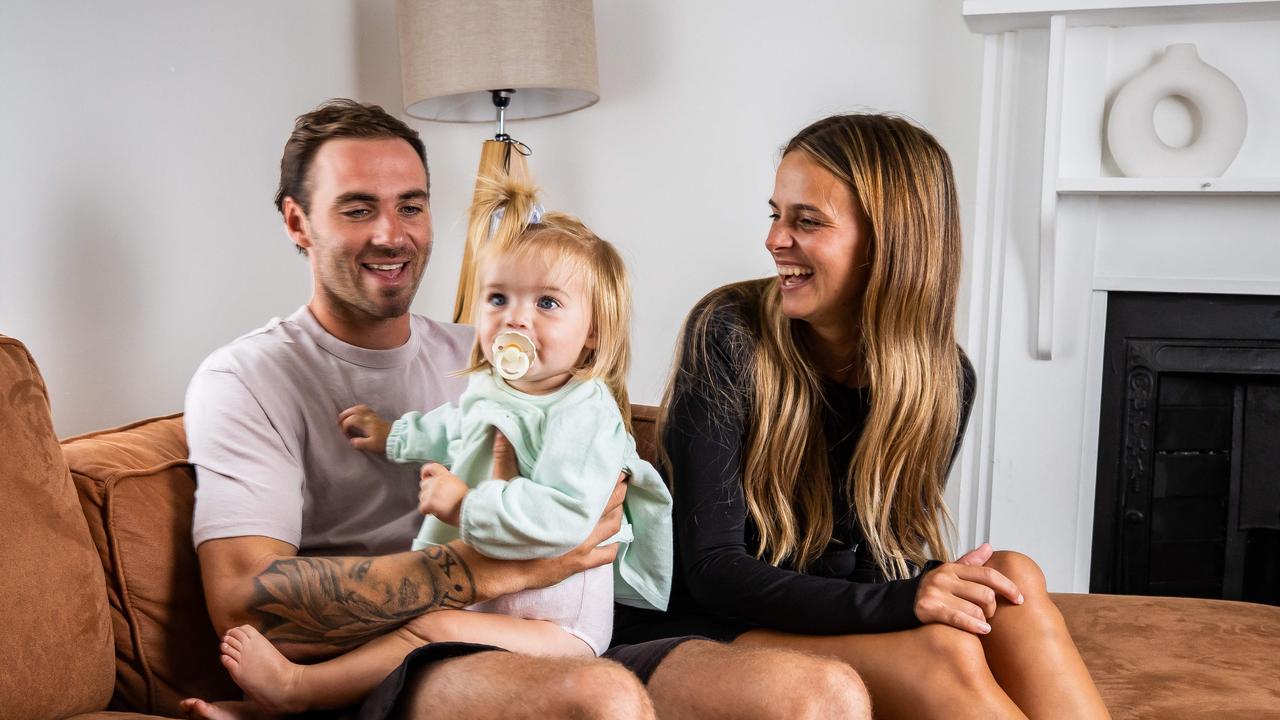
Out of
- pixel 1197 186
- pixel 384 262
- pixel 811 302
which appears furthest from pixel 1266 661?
pixel 384 262

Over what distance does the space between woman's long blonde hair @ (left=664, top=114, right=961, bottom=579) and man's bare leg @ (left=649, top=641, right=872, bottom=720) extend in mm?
251

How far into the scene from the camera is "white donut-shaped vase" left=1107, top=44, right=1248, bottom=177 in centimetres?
215

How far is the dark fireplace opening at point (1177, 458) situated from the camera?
91.0 inches

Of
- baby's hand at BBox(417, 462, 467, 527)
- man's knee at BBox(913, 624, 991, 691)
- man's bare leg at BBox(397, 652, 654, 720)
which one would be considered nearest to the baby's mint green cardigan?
baby's hand at BBox(417, 462, 467, 527)

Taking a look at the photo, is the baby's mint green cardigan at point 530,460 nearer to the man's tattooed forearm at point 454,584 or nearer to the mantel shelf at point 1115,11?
the man's tattooed forearm at point 454,584

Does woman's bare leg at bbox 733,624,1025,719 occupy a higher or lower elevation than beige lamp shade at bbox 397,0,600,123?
lower

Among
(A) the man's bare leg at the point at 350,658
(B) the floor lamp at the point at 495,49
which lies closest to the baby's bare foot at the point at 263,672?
(A) the man's bare leg at the point at 350,658

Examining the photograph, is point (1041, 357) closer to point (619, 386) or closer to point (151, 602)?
point (619, 386)

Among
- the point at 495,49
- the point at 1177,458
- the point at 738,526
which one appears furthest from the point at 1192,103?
the point at 738,526

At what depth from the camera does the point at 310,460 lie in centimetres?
127

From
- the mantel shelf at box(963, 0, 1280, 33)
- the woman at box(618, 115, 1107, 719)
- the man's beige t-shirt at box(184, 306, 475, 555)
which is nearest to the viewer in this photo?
the man's beige t-shirt at box(184, 306, 475, 555)

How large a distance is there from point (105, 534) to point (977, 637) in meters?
0.92

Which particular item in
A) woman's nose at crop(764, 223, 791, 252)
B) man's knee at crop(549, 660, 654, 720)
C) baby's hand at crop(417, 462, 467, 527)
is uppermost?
woman's nose at crop(764, 223, 791, 252)

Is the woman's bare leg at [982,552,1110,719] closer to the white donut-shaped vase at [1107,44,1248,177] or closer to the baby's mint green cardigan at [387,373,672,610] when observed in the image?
the baby's mint green cardigan at [387,373,672,610]
